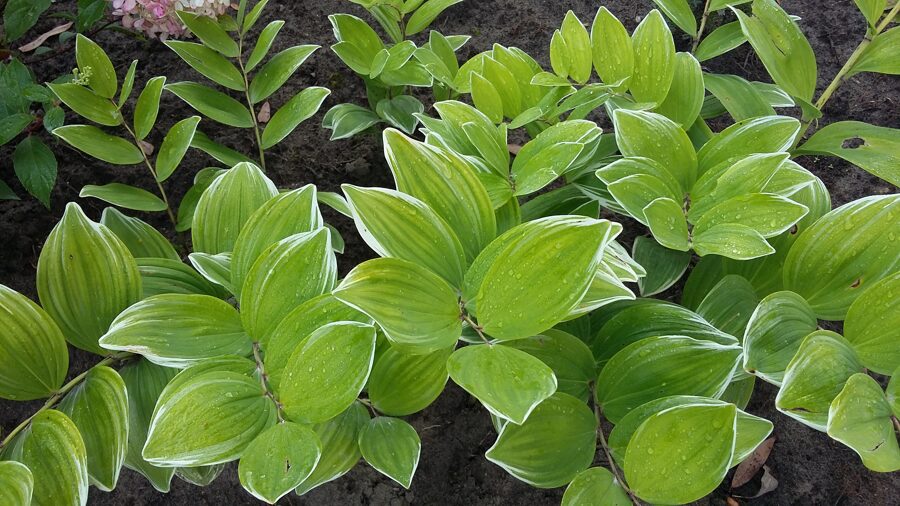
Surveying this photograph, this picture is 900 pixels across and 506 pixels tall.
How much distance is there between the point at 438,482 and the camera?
1.23 metres

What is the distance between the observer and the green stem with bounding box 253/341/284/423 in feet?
2.28

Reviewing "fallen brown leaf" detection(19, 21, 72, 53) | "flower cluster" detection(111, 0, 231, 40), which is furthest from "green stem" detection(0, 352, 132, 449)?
"fallen brown leaf" detection(19, 21, 72, 53)

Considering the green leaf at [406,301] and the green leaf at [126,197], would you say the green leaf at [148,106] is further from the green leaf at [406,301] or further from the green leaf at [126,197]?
the green leaf at [406,301]

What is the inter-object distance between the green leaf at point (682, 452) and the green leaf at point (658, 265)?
14.1 inches

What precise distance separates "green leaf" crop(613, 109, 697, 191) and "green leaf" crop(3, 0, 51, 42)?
1.29 m

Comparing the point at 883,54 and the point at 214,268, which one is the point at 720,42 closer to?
the point at 883,54

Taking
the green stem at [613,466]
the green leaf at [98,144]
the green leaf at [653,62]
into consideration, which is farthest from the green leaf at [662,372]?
the green leaf at [98,144]

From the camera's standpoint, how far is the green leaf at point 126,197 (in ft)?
3.93

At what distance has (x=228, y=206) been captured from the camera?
0.93 meters

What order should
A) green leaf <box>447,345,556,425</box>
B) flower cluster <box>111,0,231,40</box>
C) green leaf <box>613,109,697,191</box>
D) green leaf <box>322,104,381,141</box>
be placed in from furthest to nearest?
1. green leaf <box>322,104,381,141</box>
2. flower cluster <box>111,0,231,40</box>
3. green leaf <box>613,109,697,191</box>
4. green leaf <box>447,345,556,425</box>

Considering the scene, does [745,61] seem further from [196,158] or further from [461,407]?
[196,158]

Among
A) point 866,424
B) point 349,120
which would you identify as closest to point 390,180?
point 349,120

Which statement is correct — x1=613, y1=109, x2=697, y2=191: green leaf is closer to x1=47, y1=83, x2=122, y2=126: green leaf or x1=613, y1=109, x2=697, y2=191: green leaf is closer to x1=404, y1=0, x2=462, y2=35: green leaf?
x1=404, y1=0, x2=462, y2=35: green leaf

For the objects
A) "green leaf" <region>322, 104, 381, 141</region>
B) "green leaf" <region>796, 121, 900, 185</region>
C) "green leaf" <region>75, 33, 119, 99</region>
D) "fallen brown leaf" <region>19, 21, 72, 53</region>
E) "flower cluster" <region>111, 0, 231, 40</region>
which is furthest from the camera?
"fallen brown leaf" <region>19, 21, 72, 53</region>
